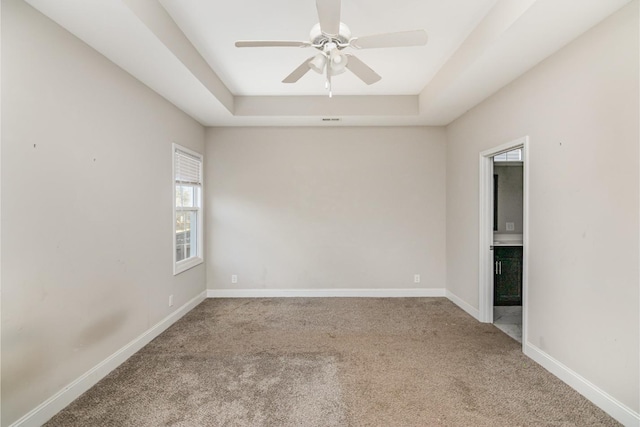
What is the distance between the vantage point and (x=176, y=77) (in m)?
2.80

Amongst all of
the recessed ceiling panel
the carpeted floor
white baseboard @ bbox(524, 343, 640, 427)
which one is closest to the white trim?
the carpeted floor

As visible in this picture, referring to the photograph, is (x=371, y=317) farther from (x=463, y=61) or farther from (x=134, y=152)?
(x=134, y=152)

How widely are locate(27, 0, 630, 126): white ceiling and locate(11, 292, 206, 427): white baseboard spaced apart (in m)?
2.44

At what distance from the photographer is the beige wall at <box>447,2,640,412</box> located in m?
A: 1.83

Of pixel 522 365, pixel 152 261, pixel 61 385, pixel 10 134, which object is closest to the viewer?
pixel 10 134

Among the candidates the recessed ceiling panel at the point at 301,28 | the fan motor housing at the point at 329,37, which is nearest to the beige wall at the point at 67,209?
the recessed ceiling panel at the point at 301,28

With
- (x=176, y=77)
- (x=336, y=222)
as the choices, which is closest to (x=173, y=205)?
(x=176, y=77)

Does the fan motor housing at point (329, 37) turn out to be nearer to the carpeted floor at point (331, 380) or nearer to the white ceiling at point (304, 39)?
the white ceiling at point (304, 39)

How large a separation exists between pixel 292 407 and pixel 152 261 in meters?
2.04

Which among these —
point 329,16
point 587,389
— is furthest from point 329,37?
point 587,389

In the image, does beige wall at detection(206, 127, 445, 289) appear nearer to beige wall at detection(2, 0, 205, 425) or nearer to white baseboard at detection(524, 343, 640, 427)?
beige wall at detection(2, 0, 205, 425)

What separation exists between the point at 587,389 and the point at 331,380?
5.91 feet

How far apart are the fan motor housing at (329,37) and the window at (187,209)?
2.38 m

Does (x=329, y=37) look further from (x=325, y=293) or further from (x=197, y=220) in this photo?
(x=325, y=293)
